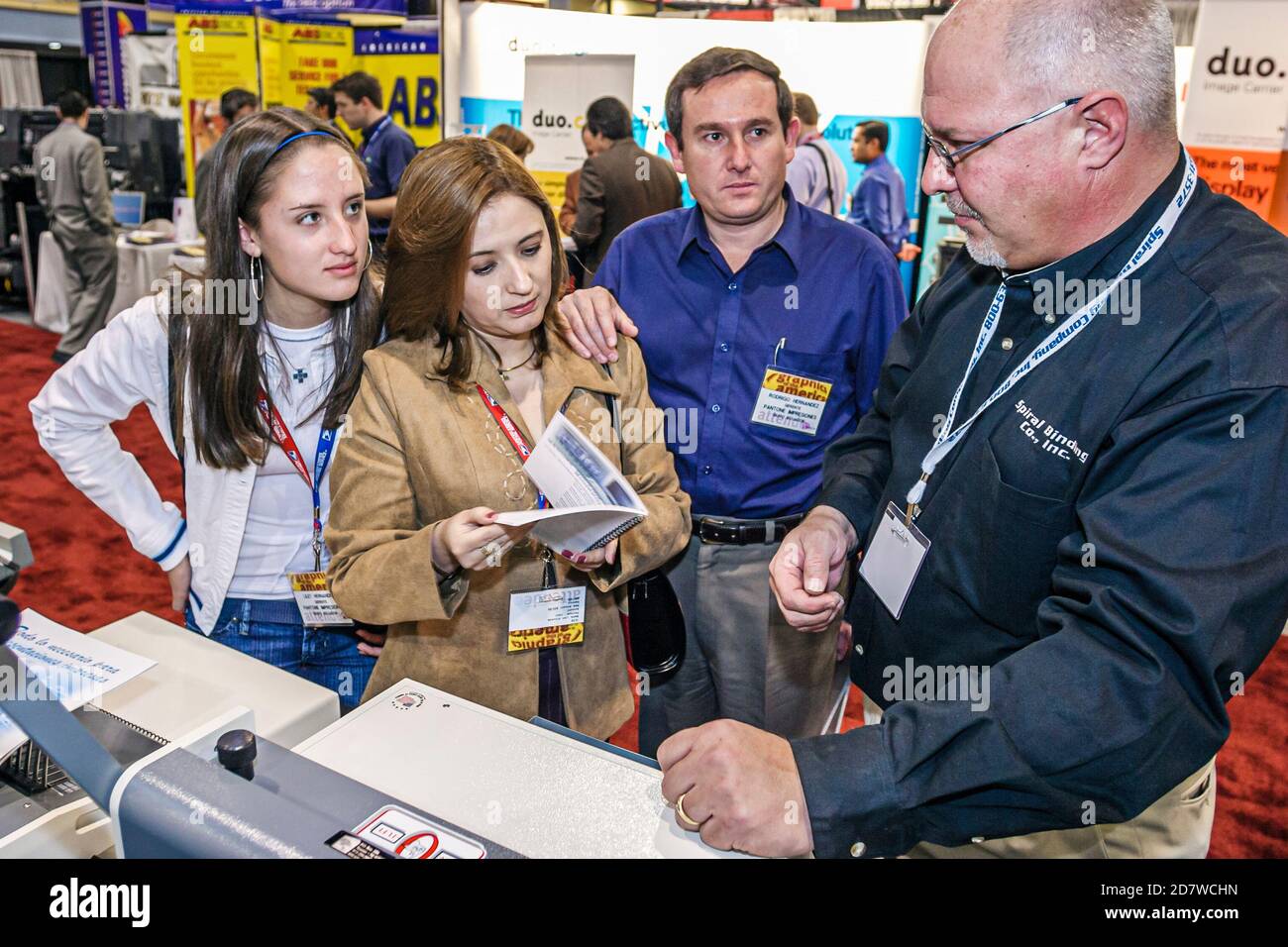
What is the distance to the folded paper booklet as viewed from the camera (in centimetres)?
139

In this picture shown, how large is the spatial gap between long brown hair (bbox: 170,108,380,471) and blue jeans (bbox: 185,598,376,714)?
0.30m

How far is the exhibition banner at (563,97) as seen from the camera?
6113mm

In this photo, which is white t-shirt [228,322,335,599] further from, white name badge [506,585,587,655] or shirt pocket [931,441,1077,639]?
shirt pocket [931,441,1077,639]

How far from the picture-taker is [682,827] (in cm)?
101

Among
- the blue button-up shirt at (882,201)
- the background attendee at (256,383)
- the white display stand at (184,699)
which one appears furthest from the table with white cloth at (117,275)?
the white display stand at (184,699)

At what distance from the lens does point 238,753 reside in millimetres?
892

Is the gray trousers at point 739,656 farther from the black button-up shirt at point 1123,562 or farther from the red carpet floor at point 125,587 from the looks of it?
the black button-up shirt at point 1123,562

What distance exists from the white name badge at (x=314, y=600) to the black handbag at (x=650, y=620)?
568 mm

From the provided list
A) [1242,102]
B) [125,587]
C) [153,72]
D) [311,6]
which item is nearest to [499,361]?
[125,587]

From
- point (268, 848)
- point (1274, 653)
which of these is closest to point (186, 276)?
point (268, 848)

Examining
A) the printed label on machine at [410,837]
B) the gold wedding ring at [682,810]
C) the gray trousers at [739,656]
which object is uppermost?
the printed label on machine at [410,837]

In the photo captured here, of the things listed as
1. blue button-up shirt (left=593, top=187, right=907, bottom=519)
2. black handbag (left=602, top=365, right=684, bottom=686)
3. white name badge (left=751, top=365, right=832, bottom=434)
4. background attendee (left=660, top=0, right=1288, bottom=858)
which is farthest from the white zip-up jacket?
background attendee (left=660, top=0, right=1288, bottom=858)

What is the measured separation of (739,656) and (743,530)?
32cm
